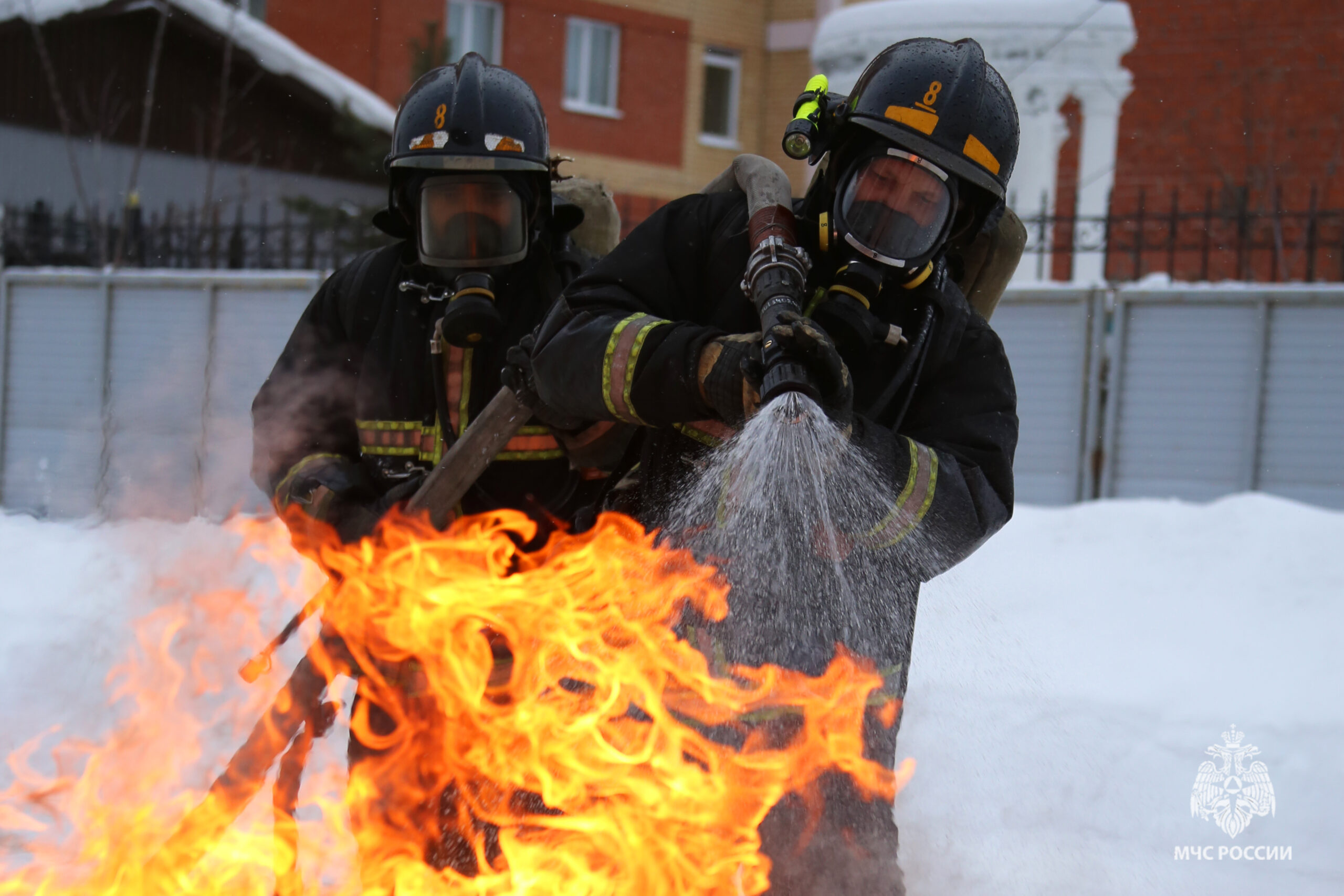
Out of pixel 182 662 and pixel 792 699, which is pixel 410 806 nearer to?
pixel 792 699

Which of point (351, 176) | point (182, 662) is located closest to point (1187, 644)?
point (182, 662)

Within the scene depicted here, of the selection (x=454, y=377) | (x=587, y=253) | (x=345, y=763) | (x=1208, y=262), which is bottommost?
(x=345, y=763)

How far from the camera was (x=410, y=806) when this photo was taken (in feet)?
10.7

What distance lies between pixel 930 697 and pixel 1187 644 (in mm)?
1412

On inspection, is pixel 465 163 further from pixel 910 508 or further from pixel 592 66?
pixel 592 66

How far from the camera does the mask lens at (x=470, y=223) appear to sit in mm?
3180

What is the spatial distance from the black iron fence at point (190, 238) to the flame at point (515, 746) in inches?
292

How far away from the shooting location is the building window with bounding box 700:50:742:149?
71.2 feet

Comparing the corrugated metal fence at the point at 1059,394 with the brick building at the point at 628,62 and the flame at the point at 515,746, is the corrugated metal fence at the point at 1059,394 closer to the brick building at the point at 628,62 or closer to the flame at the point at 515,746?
the flame at the point at 515,746

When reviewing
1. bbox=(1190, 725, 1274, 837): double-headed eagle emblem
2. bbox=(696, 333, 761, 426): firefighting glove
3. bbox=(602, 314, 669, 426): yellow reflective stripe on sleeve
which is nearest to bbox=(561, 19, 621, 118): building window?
bbox=(1190, 725, 1274, 837): double-headed eagle emblem

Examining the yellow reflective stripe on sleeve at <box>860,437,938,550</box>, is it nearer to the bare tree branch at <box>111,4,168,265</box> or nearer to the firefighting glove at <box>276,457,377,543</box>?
the firefighting glove at <box>276,457,377,543</box>

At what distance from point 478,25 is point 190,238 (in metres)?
9.48

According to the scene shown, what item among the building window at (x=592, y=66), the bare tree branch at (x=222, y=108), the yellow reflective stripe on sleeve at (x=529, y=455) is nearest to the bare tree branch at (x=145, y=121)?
the bare tree branch at (x=222, y=108)

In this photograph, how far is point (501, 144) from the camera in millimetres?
3248
